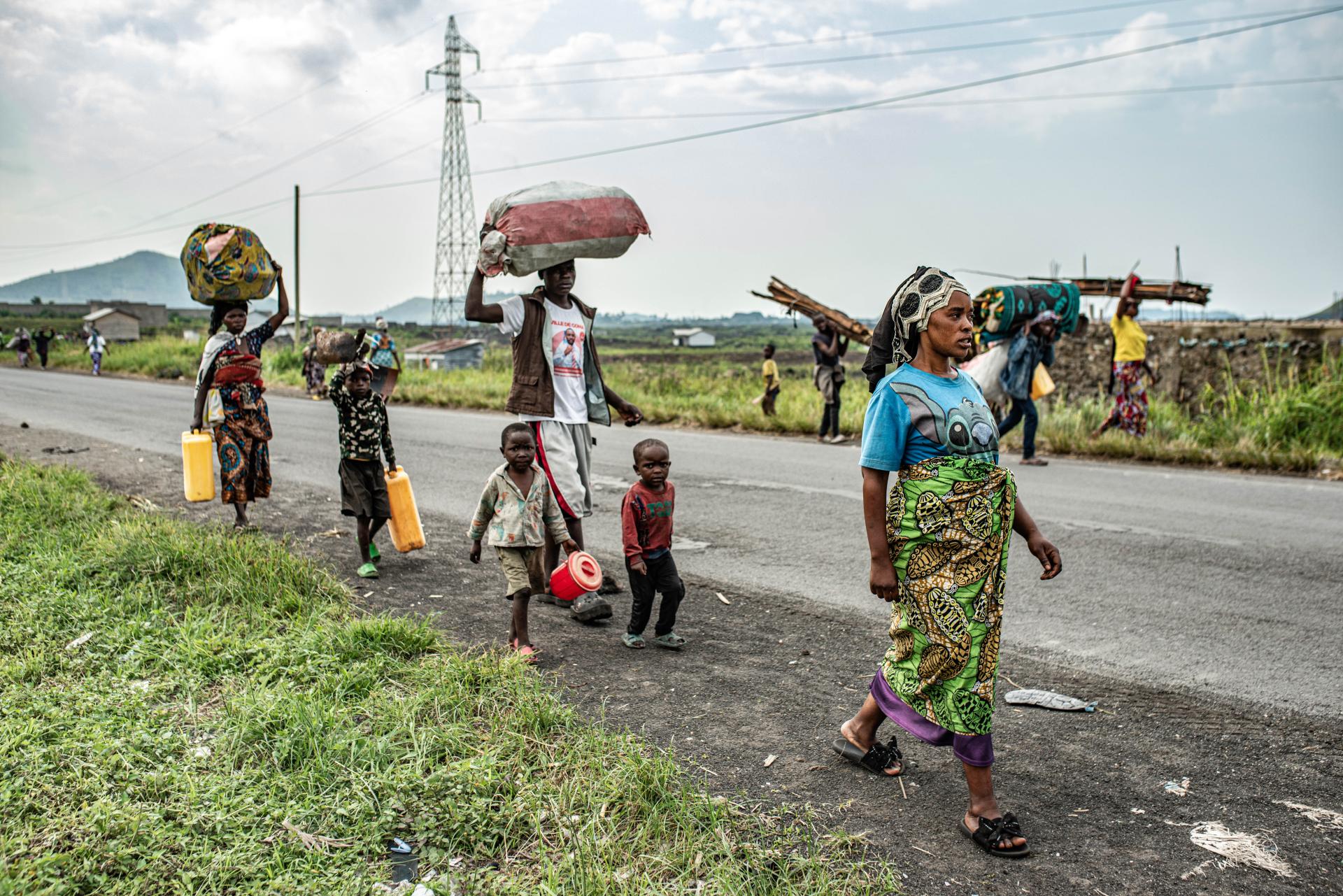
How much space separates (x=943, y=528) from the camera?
10.7ft

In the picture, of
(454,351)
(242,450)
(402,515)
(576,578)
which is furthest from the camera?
(454,351)

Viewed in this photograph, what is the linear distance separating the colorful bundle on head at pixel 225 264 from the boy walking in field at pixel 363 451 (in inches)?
40.8

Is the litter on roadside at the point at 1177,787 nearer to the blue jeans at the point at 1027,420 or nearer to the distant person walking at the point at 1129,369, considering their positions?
the blue jeans at the point at 1027,420

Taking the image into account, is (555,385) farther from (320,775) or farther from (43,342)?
(43,342)

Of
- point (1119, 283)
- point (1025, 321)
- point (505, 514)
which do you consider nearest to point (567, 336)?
point (505, 514)

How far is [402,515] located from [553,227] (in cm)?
241

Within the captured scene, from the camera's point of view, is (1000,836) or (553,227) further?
(553,227)

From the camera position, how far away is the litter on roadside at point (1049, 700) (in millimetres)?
4426

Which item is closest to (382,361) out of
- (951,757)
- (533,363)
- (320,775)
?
(533,363)

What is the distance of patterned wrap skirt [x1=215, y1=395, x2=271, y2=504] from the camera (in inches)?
283

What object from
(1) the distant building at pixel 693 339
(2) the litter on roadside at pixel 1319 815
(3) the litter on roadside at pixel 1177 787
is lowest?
(3) the litter on roadside at pixel 1177 787

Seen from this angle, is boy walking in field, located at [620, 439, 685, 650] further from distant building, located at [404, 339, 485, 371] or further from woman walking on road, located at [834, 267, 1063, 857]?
distant building, located at [404, 339, 485, 371]

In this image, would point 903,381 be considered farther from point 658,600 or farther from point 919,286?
point 658,600

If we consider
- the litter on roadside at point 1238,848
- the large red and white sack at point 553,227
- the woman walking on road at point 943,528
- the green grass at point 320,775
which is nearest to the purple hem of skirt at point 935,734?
the woman walking on road at point 943,528
